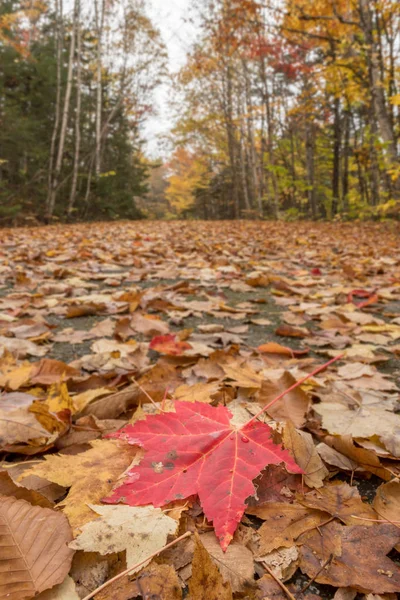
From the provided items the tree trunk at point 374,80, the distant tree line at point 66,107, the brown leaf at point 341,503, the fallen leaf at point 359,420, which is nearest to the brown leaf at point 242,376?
the fallen leaf at point 359,420

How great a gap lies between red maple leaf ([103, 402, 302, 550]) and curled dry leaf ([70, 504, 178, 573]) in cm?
2

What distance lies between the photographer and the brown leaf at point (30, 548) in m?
0.47

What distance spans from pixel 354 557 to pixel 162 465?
0.30 meters

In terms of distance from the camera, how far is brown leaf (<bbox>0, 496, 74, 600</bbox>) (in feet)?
1.55

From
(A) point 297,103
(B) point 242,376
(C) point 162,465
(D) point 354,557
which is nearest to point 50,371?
(B) point 242,376

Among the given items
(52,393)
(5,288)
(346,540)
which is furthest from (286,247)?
(346,540)

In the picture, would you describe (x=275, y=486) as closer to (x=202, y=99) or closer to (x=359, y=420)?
(x=359, y=420)

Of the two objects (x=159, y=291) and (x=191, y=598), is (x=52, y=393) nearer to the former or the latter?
(x=191, y=598)

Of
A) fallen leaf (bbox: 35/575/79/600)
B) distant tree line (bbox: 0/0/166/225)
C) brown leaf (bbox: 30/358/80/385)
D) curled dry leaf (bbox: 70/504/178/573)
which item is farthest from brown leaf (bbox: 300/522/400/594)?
distant tree line (bbox: 0/0/166/225)

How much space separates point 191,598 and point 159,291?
A: 222cm

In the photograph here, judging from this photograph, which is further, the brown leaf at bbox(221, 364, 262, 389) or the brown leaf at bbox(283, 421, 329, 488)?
the brown leaf at bbox(221, 364, 262, 389)

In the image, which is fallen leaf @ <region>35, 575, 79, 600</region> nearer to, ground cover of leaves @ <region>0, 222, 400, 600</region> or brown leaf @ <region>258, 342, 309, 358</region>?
ground cover of leaves @ <region>0, 222, 400, 600</region>

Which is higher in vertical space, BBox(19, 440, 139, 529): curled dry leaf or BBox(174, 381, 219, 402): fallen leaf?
BBox(19, 440, 139, 529): curled dry leaf

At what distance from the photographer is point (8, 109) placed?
10.5m
